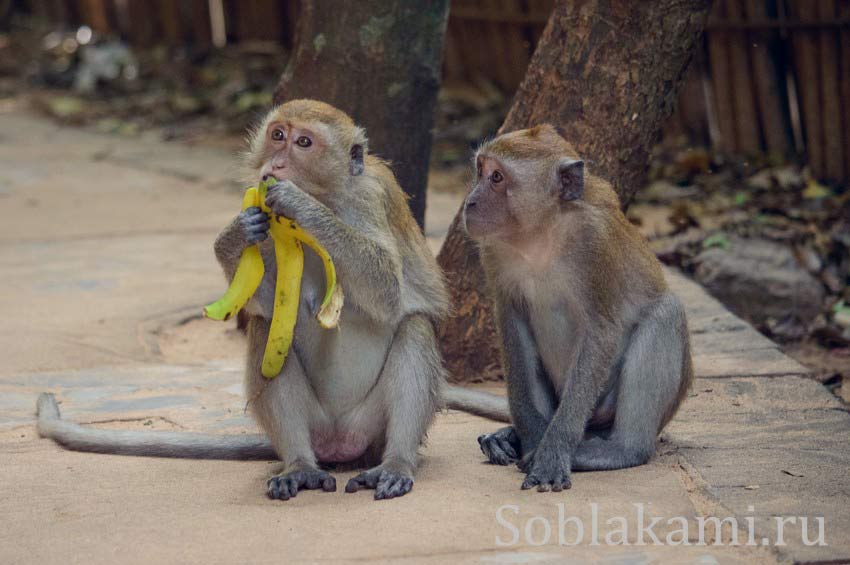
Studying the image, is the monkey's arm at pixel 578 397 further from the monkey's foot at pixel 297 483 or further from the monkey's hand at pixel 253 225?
the monkey's hand at pixel 253 225

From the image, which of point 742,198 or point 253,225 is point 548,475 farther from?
point 742,198

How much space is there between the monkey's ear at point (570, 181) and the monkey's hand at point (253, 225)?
1.13 meters

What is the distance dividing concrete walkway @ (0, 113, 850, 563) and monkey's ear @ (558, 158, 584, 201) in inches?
42.3

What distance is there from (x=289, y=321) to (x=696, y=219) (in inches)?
206

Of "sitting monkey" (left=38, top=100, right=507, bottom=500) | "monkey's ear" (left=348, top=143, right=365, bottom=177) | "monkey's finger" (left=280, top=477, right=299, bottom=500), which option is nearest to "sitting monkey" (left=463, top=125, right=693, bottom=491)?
"sitting monkey" (left=38, top=100, right=507, bottom=500)

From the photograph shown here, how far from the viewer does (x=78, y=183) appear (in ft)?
37.0

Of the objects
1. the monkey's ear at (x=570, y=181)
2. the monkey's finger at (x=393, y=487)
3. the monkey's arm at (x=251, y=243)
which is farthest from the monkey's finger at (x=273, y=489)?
the monkey's ear at (x=570, y=181)

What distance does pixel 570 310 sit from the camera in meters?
4.89

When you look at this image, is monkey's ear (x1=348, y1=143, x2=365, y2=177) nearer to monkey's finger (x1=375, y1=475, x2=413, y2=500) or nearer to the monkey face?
the monkey face

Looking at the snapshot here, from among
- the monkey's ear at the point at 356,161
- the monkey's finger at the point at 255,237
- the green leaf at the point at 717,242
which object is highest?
the monkey's ear at the point at 356,161

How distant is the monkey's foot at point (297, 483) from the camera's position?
14.7ft

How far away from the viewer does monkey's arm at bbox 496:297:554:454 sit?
494cm

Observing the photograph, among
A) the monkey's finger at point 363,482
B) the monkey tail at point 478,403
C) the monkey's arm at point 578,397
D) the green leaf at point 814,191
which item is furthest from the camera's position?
the green leaf at point 814,191

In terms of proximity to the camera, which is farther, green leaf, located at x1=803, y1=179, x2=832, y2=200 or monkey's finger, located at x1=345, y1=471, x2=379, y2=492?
green leaf, located at x1=803, y1=179, x2=832, y2=200
